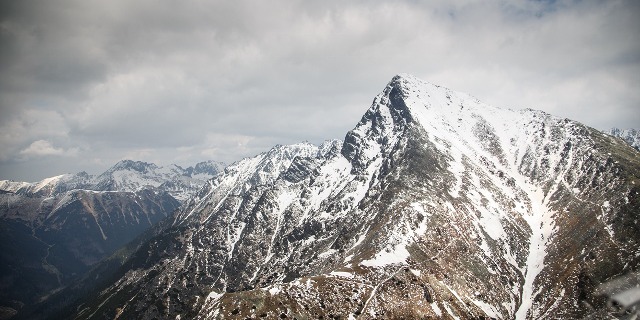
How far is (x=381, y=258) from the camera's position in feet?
527

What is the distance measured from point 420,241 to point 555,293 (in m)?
57.5

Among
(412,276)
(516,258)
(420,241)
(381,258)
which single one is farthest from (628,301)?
(516,258)

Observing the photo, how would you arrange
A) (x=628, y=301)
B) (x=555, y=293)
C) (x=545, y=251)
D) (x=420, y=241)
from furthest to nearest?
(x=545, y=251) < (x=420, y=241) < (x=555, y=293) < (x=628, y=301)

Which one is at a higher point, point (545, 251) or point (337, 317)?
point (545, 251)

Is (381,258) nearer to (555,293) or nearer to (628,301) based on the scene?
(555,293)

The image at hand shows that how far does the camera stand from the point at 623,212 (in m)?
181

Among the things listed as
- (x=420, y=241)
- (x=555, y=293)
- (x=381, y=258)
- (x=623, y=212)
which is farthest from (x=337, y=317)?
(x=623, y=212)

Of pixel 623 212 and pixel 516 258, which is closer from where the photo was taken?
pixel 623 212

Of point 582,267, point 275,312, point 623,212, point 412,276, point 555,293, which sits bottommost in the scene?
point 275,312

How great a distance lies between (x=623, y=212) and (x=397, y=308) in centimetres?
13547

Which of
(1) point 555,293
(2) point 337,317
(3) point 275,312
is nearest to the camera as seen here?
(3) point 275,312

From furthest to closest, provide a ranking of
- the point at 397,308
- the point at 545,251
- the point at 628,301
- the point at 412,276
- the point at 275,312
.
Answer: the point at 545,251
the point at 412,276
the point at 397,308
the point at 275,312
the point at 628,301

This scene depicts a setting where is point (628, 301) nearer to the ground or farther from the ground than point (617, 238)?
nearer to the ground

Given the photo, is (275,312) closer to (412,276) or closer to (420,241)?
(412,276)
